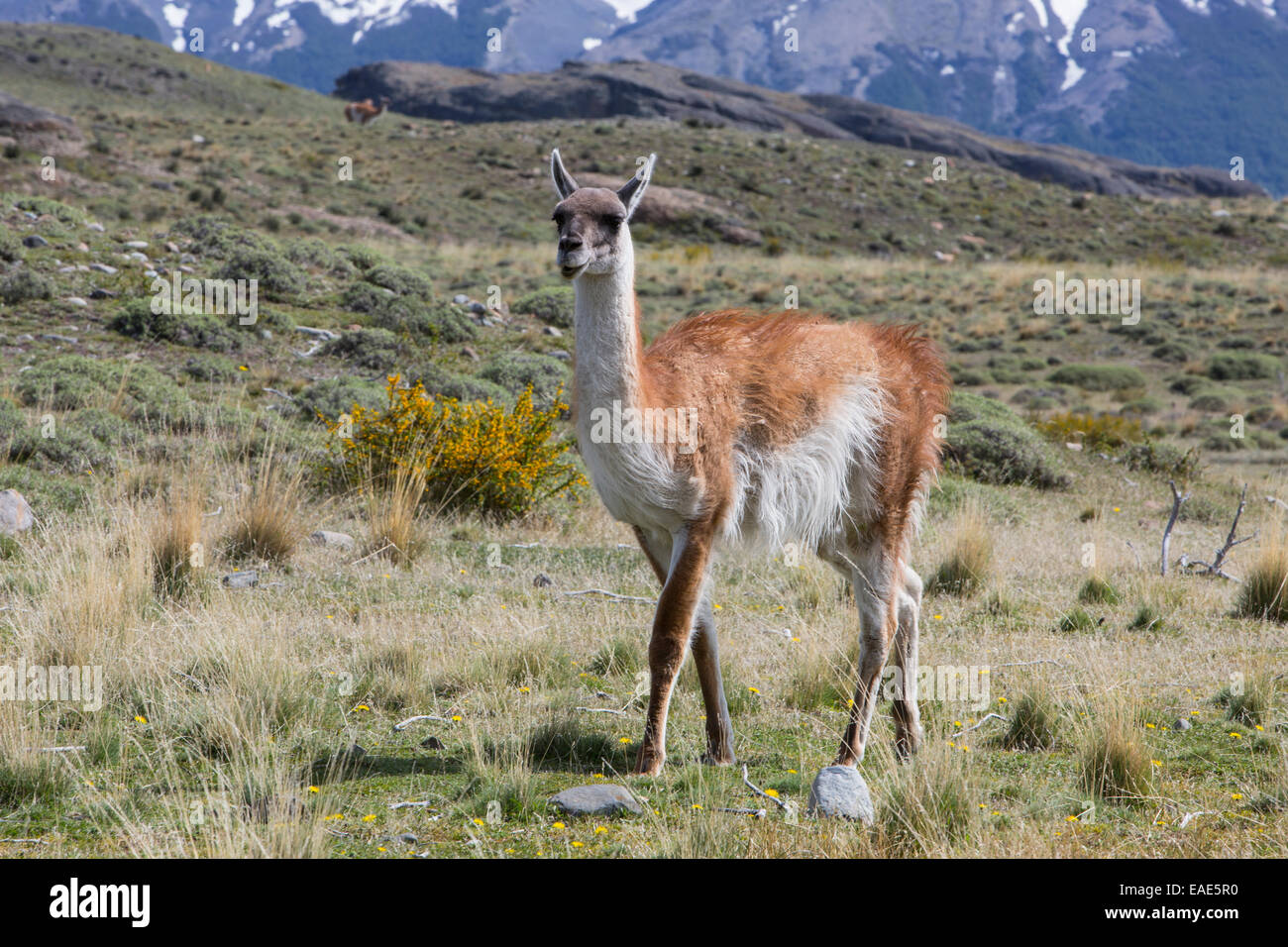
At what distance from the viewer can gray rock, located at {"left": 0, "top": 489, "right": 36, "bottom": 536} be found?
283 inches

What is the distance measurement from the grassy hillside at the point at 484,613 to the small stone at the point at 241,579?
11 centimetres

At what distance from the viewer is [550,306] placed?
17562 millimetres

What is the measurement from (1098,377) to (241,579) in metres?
18.2

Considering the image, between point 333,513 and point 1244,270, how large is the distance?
3610cm

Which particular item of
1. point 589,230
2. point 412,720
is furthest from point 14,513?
point 589,230

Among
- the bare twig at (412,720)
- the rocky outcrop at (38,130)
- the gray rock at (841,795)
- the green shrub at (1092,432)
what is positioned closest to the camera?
the gray rock at (841,795)

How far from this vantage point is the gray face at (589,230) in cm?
378

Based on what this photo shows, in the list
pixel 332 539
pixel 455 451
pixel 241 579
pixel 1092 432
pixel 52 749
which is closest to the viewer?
pixel 52 749

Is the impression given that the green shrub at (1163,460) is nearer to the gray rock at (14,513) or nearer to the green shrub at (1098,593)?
the green shrub at (1098,593)

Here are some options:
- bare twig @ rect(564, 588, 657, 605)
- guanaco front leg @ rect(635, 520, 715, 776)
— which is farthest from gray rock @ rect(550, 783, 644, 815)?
bare twig @ rect(564, 588, 657, 605)

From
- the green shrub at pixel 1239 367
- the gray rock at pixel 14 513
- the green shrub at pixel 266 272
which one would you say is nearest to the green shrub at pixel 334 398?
the gray rock at pixel 14 513

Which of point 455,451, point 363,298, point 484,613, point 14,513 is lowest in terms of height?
point 484,613

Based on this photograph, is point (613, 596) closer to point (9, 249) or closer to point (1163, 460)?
Result: point (1163, 460)

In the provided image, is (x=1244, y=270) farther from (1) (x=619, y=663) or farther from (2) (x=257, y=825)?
(2) (x=257, y=825)
